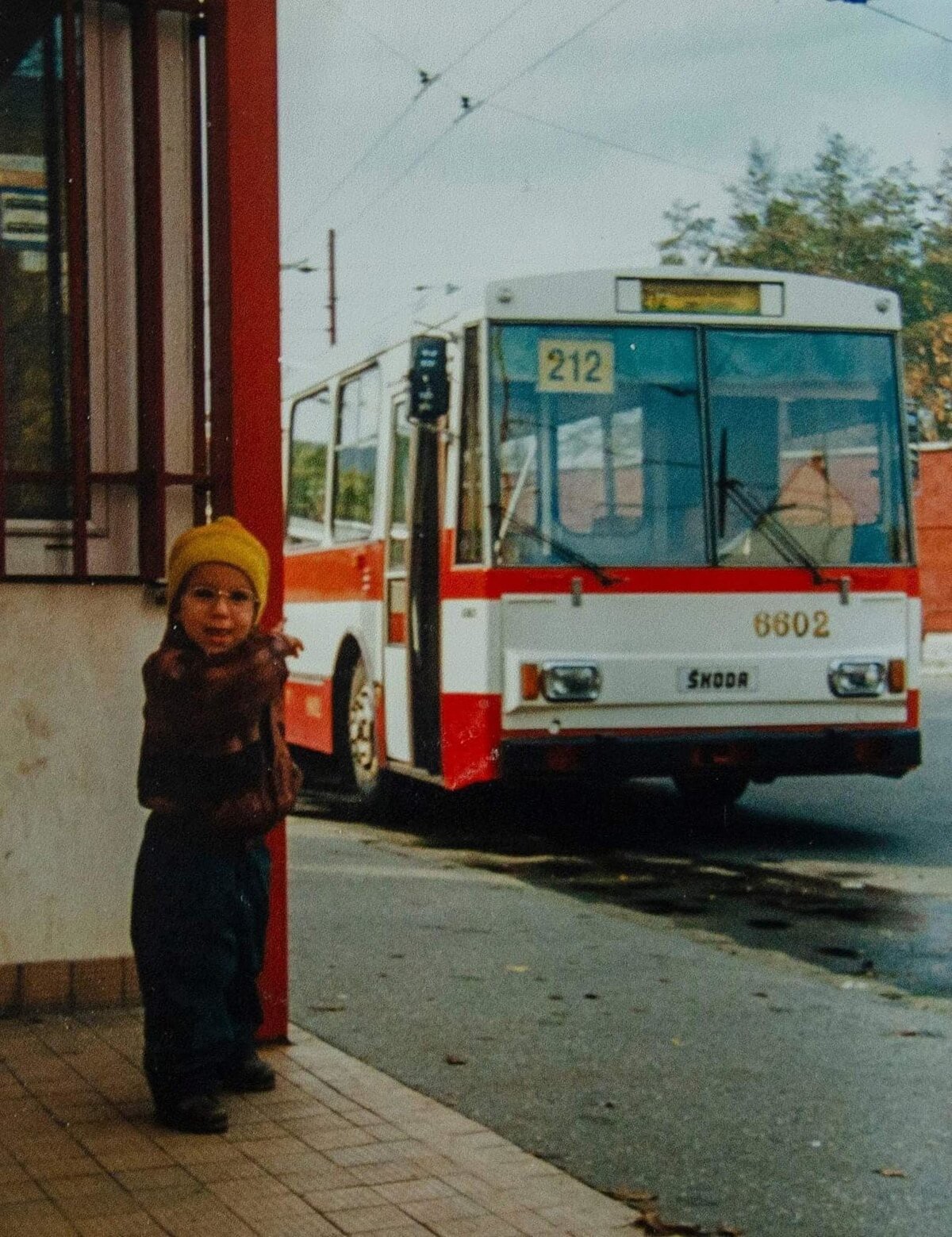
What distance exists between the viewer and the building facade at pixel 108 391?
21.8 ft

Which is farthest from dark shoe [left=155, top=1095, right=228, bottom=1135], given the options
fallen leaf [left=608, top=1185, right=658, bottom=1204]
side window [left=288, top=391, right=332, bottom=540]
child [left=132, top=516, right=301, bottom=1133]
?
side window [left=288, top=391, right=332, bottom=540]

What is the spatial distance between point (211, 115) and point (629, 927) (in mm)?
3904

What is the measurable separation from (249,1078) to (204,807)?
794 millimetres

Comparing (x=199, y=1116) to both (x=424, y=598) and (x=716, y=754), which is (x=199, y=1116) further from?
(x=424, y=598)

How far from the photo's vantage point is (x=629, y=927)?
9.13 meters

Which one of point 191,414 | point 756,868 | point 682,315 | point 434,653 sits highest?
point 682,315

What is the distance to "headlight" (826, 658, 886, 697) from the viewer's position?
12062mm

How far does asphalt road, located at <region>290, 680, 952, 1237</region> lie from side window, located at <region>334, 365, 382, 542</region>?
223cm

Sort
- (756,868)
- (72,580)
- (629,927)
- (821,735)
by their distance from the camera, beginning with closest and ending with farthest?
(72,580) < (629,927) < (756,868) < (821,735)

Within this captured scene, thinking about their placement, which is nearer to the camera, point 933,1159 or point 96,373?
point 933,1159

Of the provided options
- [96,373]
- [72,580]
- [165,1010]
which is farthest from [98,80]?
[165,1010]

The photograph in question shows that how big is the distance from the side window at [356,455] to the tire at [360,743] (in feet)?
3.09

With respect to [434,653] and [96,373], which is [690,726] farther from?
[96,373]

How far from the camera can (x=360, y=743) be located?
14.3 metres
